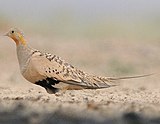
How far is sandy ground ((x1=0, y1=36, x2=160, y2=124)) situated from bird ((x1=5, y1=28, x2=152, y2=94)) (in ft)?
0.53

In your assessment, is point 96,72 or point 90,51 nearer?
point 96,72

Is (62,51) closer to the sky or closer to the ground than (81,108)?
closer to the sky

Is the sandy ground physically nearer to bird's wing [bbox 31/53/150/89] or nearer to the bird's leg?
the bird's leg

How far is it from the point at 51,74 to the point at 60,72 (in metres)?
0.12

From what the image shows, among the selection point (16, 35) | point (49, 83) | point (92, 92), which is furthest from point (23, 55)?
point (92, 92)

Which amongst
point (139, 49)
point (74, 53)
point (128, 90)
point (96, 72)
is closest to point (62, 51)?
point (74, 53)

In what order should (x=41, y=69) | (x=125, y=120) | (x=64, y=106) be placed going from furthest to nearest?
(x=41, y=69) → (x=64, y=106) → (x=125, y=120)

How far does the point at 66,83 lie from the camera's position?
10.5 m

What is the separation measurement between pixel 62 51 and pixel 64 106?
12359 millimetres

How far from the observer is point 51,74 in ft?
34.2

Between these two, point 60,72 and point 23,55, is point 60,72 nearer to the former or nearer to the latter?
point 60,72

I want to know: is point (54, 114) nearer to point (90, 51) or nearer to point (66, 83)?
point (66, 83)

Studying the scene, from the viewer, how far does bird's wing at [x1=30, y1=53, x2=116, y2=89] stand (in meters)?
10.4

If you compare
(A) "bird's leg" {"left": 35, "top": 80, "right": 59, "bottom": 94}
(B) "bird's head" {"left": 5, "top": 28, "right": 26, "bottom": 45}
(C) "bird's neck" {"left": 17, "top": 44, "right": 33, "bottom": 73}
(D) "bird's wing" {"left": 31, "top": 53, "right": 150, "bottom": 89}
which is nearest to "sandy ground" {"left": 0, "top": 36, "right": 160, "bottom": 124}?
(A) "bird's leg" {"left": 35, "top": 80, "right": 59, "bottom": 94}
